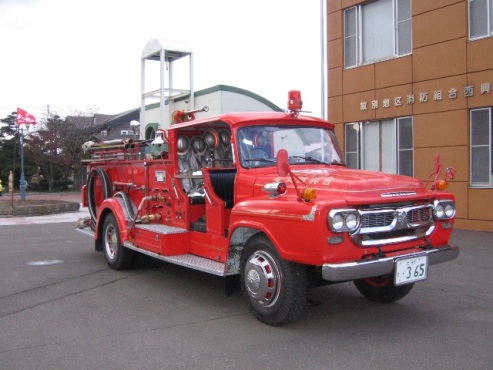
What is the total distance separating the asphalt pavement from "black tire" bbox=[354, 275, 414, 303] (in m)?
0.10

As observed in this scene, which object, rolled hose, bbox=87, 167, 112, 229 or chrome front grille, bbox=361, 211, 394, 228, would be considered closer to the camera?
chrome front grille, bbox=361, 211, 394, 228

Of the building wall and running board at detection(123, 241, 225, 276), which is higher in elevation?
the building wall

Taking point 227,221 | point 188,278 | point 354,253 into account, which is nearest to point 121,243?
point 188,278

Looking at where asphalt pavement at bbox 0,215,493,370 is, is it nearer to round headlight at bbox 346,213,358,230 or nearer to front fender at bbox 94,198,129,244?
front fender at bbox 94,198,129,244

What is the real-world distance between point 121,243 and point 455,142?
834 centimetres

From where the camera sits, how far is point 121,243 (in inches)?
316

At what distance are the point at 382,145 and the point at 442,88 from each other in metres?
2.34

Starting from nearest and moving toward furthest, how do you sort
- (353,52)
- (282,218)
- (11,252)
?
(282,218) → (11,252) → (353,52)

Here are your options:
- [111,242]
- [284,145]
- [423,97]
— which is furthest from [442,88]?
[111,242]

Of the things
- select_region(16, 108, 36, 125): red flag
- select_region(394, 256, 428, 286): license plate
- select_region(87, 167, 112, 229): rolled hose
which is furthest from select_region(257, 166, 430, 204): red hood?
select_region(16, 108, 36, 125): red flag

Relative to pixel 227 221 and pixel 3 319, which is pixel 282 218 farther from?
pixel 3 319

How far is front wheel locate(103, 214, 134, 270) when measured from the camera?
8.16 meters

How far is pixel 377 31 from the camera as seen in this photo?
14.5m

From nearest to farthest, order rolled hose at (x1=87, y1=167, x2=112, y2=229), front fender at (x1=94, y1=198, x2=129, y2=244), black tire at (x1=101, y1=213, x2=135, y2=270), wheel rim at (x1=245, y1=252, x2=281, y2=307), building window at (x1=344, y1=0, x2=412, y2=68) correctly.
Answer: wheel rim at (x1=245, y1=252, x2=281, y2=307), front fender at (x1=94, y1=198, x2=129, y2=244), black tire at (x1=101, y1=213, x2=135, y2=270), rolled hose at (x1=87, y1=167, x2=112, y2=229), building window at (x1=344, y1=0, x2=412, y2=68)
